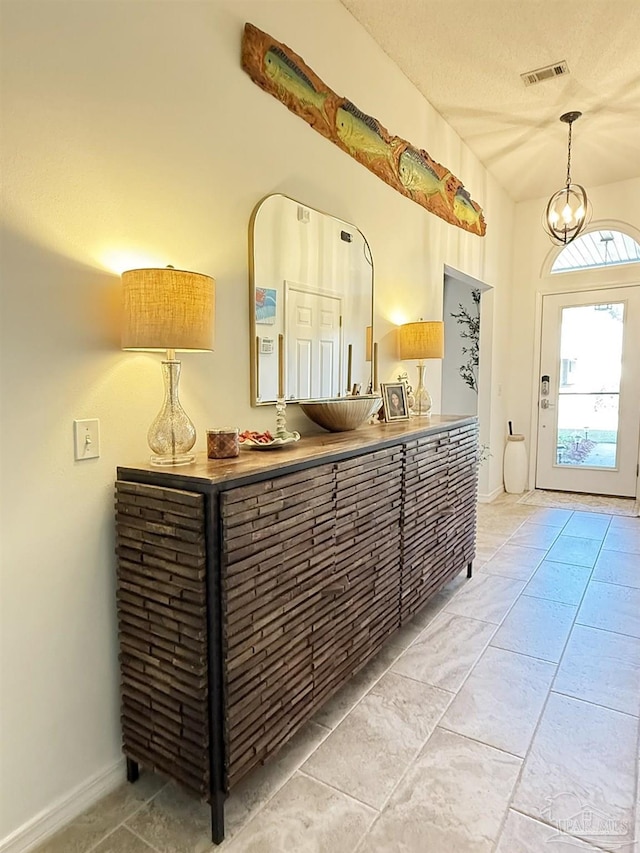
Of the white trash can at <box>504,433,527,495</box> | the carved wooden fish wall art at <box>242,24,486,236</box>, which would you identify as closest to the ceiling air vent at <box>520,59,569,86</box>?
the carved wooden fish wall art at <box>242,24,486,236</box>

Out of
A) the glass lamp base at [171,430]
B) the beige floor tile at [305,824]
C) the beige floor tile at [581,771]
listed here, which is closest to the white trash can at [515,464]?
the beige floor tile at [581,771]

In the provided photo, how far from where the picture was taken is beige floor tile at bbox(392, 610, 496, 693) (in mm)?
2189

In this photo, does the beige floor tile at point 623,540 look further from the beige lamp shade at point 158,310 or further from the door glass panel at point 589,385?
the beige lamp shade at point 158,310

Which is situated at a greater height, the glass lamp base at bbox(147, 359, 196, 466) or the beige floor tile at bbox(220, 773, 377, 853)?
the glass lamp base at bbox(147, 359, 196, 466)

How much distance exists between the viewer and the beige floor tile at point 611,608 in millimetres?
2621

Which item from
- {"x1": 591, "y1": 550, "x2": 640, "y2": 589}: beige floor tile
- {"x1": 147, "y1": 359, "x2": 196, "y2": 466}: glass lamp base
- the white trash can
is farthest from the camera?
the white trash can

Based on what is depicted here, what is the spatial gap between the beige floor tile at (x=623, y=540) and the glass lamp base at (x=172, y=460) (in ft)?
11.3

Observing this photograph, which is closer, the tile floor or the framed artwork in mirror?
the tile floor

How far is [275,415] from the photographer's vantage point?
220 centimetres

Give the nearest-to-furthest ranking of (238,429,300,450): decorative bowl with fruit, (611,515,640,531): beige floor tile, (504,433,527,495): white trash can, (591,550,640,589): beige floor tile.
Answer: (238,429,300,450): decorative bowl with fruit
(591,550,640,589): beige floor tile
(611,515,640,531): beige floor tile
(504,433,527,495): white trash can

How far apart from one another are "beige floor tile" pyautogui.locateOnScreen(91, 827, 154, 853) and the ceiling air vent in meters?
4.11

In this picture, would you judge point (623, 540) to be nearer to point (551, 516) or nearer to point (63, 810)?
point (551, 516)

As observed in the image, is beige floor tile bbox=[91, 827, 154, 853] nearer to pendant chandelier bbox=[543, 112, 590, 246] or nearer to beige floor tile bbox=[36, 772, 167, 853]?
beige floor tile bbox=[36, 772, 167, 853]

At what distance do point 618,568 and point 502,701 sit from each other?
1.88 meters
